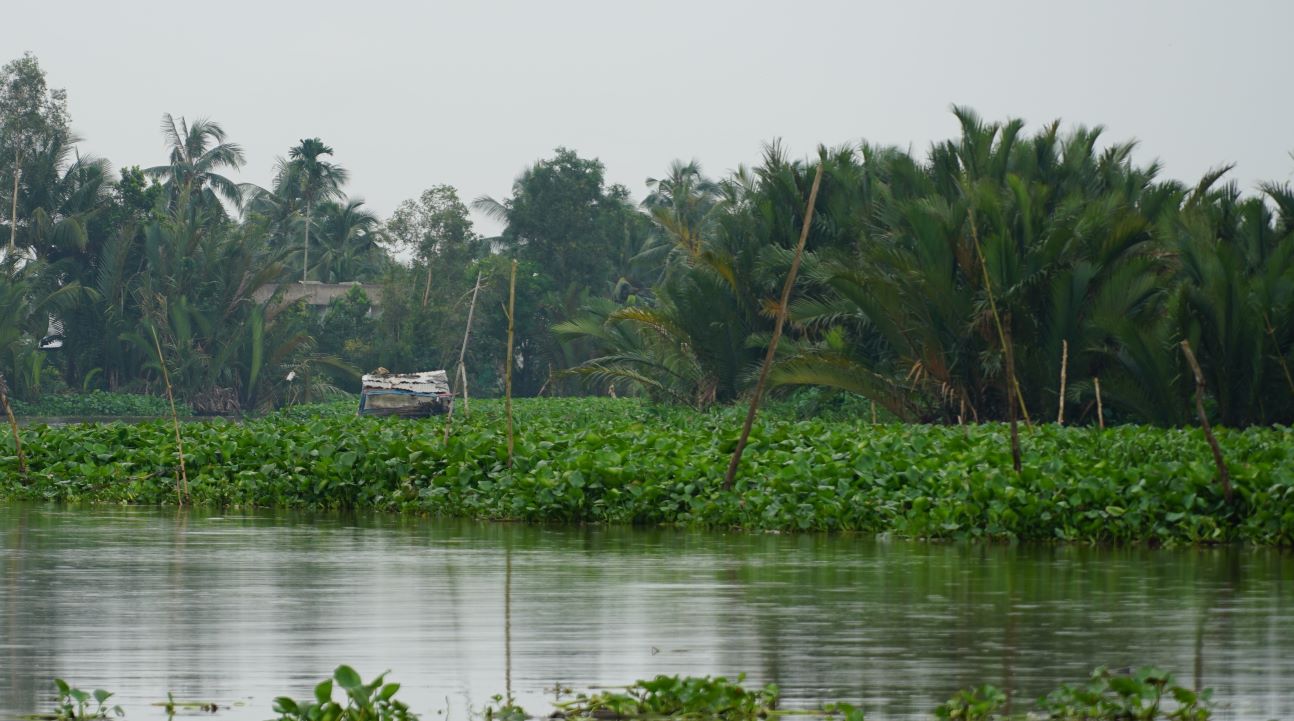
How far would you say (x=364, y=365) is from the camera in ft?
180

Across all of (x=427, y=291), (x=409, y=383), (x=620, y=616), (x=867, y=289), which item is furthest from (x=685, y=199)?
(x=620, y=616)

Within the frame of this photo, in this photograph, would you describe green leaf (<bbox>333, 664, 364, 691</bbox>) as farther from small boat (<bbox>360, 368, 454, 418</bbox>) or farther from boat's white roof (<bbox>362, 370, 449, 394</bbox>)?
boat's white roof (<bbox>362, 370, 449, 394</bbox>)

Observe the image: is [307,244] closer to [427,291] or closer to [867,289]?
[427,291]

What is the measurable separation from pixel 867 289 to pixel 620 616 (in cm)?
1436

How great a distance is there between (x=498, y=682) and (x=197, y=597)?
11.7ft

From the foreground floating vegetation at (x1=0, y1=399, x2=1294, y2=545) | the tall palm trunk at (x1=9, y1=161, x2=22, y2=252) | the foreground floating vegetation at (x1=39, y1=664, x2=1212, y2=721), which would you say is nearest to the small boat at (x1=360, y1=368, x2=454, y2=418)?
the tall palm trunk at (x1=9, y1=161, x2=22, y2=252)

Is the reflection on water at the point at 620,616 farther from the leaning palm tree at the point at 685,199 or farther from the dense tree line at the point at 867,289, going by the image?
the leaning palm tree at the point at 685,199

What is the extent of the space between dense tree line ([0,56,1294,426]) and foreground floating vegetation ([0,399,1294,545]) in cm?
160

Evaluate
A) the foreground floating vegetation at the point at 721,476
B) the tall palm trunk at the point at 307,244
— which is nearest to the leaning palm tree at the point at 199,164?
the tall palm trunk at the point at 307,244

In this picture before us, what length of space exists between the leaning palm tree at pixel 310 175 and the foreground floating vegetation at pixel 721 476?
39782 millimetres

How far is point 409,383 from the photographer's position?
129ft

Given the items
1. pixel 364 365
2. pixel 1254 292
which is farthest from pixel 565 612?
pixel 364 365

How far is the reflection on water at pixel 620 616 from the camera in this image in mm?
7008

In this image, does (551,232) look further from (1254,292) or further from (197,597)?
(197,597)
